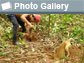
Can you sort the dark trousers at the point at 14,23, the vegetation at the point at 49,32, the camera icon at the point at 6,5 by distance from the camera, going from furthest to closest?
the vegetation at the point at 49,32, the dark trousers at the point at 14,23, the camera icon at the point at 6,5

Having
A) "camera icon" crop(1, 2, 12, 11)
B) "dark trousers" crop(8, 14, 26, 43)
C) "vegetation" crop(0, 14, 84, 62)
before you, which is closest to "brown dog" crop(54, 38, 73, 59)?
"vegetation" crop(0, 14, 84, 62)

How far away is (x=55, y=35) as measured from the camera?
20.2 ft

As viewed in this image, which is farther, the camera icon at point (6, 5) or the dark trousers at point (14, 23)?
the dark trousers at point (14, 23)

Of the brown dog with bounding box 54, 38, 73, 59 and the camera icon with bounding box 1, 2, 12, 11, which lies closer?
the camera icon with bounding box 1, 2, 12, 11

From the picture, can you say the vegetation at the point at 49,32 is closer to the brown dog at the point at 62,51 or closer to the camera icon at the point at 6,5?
the brown dog at the point at 62,51

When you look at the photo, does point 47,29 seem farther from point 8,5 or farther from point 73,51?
point 8,5

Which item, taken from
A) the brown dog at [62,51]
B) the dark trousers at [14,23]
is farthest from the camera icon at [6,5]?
the dark trousers at [14,23]

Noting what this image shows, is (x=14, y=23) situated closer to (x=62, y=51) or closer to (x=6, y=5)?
(x=62, y=51)

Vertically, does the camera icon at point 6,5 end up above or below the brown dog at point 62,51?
above

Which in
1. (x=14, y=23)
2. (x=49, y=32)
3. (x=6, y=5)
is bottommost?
(x=49, y=32)

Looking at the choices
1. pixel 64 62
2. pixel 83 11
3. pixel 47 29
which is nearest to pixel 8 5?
pixel 83 11

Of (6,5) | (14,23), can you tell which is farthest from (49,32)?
(6,5)

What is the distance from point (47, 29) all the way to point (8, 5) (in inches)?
152

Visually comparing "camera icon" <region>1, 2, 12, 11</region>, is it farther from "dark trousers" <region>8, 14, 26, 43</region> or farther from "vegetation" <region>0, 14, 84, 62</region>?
"dark trousers" <region>8, 14, 26, 43</region>
